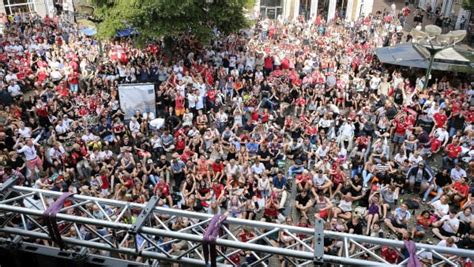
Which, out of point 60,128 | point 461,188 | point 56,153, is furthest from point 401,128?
point 60,128

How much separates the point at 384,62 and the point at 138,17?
11.0m

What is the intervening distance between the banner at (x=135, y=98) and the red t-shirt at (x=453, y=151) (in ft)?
32.2

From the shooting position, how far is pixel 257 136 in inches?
470

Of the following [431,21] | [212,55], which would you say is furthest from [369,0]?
[212,55]

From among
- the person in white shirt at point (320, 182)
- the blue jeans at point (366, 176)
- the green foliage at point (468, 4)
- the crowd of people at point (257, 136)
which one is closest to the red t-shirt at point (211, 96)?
the crowd of people at point (257, 136)

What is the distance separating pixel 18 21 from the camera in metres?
24.9

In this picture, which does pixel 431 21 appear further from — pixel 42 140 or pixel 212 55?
pixel 42 140

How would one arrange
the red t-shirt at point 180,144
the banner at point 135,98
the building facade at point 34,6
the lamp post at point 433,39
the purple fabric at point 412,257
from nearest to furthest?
Result: the purple fabric at point 412,257 < the red t-shirt at point 180,144 < the banner at point 135,98 < the lamp post at point 433,39 < the building facade at point 34,6

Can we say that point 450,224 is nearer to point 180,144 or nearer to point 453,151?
point 453,151

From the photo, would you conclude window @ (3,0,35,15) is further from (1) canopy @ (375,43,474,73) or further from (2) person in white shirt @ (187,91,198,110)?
(1) canopy @ (375,43,474,73)

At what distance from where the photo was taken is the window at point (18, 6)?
2888 centimetres

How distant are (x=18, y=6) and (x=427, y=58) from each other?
91.9 ft

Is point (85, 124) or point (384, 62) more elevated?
point (384, 62)

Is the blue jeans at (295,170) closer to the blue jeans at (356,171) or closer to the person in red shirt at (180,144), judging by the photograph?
the blue jeans at (356,171)
